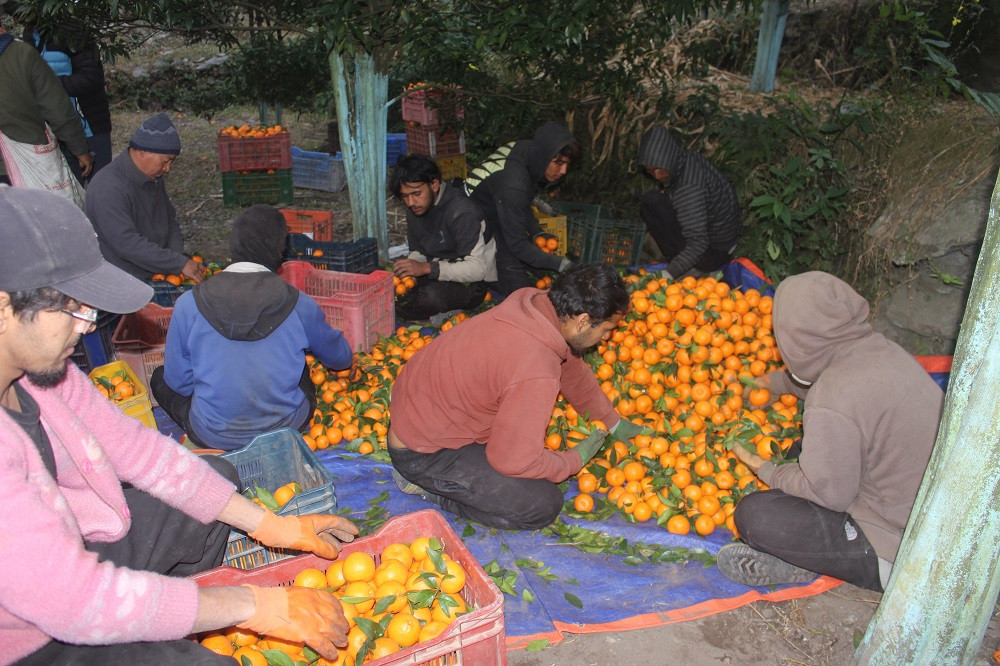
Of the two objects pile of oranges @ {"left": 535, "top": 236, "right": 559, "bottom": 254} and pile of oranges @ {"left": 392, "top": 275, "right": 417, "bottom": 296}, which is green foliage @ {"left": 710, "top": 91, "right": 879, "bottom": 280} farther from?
pile of oranges @ {"left": 392, "top": 275, "right": 417, "bottom": 296}

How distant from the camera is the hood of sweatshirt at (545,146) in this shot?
552cm

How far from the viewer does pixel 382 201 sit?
686cm

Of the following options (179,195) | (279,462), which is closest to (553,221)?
(279,462)

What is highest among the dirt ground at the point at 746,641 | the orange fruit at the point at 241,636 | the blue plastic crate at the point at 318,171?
the blue plastic crate at the point at 318,171

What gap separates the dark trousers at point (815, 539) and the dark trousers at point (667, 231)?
3.02 metres

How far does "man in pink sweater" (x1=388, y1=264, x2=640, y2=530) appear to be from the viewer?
10.4 ft

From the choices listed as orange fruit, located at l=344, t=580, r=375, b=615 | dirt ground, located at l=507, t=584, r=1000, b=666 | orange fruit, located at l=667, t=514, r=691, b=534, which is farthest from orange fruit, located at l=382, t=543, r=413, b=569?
orange fruit, located at l=667, t=514, r=691, b=534

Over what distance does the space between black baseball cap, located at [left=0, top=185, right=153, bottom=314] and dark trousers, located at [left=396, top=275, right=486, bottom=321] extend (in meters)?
3.85

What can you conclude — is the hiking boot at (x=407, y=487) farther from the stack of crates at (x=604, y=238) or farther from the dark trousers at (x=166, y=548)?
the stack of crates at (x=604, y=238)

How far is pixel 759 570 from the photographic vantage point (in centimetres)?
334

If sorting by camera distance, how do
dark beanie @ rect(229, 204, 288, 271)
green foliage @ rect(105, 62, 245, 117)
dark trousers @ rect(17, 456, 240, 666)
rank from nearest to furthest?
1. dark trousers @ rect(17, 456, 240, 666)
2. dark beanie @ rect(229, 204, 288, 271)
3. green foliage @ rect(105, 62, 245, 117)

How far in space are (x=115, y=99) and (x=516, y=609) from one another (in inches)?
641

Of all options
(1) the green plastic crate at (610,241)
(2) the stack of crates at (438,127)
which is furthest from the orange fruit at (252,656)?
(2) the stack of crates at (438,127)

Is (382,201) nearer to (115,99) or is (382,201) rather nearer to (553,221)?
(553,221)
